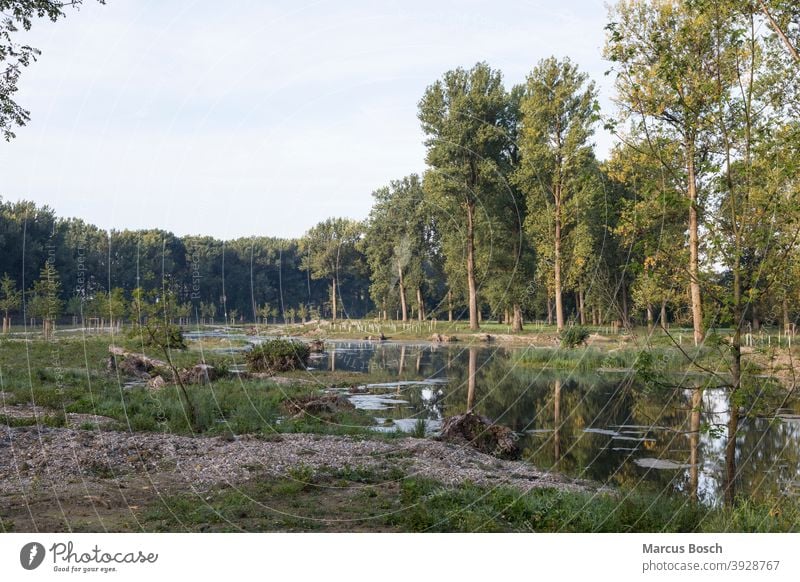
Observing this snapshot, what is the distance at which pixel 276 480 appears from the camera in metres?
10.1

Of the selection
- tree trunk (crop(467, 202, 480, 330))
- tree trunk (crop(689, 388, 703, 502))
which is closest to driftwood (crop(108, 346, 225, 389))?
tree trunk (crop(689, 388, 703, 502))

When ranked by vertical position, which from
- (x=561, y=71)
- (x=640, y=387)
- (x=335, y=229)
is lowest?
(x=640, y=387)

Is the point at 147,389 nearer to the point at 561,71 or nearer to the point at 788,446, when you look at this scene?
the point at 788,446

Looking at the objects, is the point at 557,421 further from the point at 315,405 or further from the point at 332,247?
the point at 332,247

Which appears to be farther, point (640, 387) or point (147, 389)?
point (640, 387)

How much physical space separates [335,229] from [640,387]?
4459 cm

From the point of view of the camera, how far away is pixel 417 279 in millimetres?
62531

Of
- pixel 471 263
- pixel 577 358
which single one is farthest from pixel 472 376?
pixel 471 263

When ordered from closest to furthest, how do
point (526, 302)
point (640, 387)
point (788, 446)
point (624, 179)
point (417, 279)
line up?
point (788, 446) < point (640, 387) < point (624, 179) < point (526, 302) < point (417, 279)

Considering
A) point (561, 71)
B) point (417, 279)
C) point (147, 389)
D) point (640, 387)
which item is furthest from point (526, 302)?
point (147, 389)

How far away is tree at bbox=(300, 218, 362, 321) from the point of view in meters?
63.8

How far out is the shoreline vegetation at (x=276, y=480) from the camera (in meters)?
8.16

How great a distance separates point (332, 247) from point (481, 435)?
5332 cm

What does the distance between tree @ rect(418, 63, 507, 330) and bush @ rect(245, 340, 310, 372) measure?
67.4 ft
